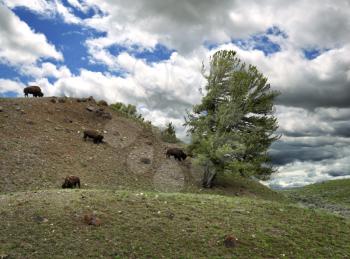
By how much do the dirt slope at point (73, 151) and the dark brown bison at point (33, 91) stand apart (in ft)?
9.20

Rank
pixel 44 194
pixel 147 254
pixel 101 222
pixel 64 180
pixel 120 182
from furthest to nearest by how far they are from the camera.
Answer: pixel 120 182 → pixel 64 180 → pixel 44 194 → pixel 101 222 → pixel 147 254

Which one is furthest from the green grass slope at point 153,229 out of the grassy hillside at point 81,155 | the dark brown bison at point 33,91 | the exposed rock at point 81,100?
the dark brown bison at point 33,91

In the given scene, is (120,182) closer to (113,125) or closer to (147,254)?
(113,125)

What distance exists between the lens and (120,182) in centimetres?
3441

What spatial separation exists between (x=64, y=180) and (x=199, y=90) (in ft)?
58.4

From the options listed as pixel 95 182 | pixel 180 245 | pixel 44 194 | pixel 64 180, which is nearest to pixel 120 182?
pixel 95 182

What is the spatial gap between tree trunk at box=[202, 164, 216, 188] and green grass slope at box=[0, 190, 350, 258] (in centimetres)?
1480

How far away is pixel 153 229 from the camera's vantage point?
18.0 metres

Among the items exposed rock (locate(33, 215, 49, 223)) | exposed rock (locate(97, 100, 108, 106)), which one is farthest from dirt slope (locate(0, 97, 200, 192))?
exposed rock (locate(33, 215, 49, 223))

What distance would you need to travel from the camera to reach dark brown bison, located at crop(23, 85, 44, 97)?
49031 millimetres

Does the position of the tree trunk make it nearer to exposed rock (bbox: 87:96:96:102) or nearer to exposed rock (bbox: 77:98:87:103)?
exposed rock (bbox: 77:98:87:103)

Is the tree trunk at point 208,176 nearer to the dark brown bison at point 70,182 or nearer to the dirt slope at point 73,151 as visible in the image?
the dirt slope at point 73,151

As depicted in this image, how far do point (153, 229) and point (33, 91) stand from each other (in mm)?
36668

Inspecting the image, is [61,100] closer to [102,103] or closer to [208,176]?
[102,103]
